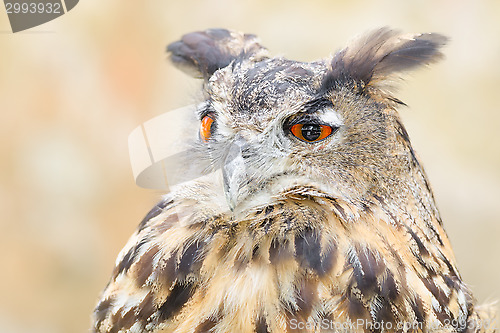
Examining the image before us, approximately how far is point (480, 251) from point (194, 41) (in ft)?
7.22

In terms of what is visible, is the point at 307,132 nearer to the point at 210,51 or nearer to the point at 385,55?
the point at 385,55

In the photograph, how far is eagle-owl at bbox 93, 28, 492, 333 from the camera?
1.07 meters

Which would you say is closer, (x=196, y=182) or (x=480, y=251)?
(x=196, y=182)

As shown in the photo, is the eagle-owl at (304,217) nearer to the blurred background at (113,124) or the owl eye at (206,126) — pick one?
the owl eye at (206,126)

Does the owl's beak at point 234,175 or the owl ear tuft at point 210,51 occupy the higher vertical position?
the owl ear tuft at point 210,51

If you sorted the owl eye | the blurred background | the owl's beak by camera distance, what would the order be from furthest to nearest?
the blurred background → the owl eye → the owl's beak

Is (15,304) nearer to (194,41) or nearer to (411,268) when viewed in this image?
(194,41)

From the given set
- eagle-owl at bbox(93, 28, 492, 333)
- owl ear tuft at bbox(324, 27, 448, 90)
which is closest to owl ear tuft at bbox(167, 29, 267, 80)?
eagle-owl at bbox(93, 28, 492, 333)

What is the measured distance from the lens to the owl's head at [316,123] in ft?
3.49

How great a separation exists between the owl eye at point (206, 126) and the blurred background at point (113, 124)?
5.70ft

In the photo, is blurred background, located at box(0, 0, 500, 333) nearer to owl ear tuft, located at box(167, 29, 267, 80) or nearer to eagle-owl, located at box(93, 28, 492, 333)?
owl ear tuft, located at box(167, 29, 267, 80)

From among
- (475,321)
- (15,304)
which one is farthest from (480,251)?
(15,304)

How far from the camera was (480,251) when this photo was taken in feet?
9.52

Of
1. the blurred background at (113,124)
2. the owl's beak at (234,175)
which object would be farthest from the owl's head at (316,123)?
the blurred background at (113,124)
